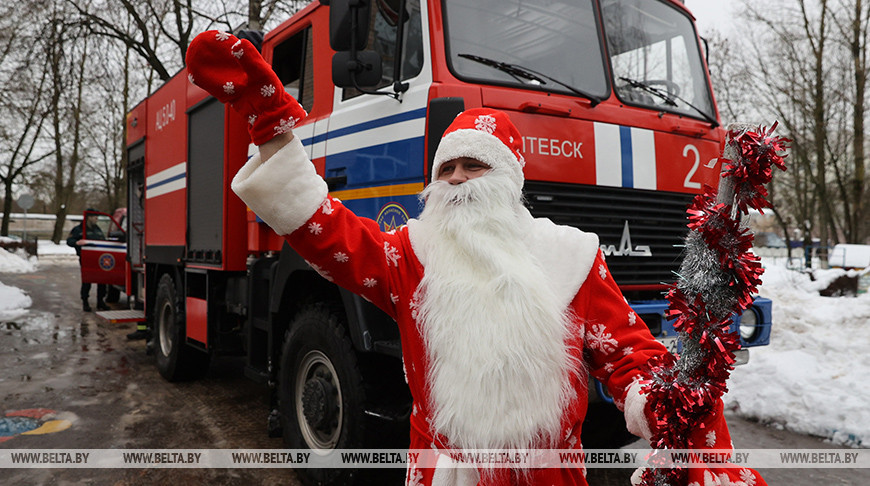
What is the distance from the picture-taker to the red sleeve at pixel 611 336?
1.54 meters

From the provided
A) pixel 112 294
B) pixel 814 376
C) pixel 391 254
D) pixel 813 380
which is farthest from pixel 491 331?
pixel 112 294

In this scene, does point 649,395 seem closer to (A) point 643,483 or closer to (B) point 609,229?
(A) point 643,483

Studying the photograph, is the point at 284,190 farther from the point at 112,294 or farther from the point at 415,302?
the point at 112,294

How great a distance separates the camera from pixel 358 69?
2.93 meters

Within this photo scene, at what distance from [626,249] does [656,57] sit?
52.5 inches

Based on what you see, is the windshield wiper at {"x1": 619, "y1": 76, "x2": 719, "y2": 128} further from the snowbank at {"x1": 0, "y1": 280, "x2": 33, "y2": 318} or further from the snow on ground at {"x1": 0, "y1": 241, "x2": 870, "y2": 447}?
the snowbank at {"x1": 0, "y1": 280, "x2": 33, "y2": 318}

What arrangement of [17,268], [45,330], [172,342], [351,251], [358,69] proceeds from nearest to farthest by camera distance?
[351,251]
[358,69]
[172,342]
[45,330]
[17,268]

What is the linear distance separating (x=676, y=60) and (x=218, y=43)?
332 centimetres

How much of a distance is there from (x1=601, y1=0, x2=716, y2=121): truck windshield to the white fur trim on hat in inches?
77.0

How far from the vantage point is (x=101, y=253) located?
9773mm

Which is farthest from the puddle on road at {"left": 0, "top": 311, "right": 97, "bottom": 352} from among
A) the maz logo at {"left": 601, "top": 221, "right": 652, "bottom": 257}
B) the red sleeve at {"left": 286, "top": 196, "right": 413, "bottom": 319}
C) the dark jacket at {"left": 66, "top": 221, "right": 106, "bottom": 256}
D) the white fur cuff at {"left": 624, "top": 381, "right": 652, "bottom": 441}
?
the white fur cuff at {"left": 624, "top": 381, "right": 652, "bottom": 441}

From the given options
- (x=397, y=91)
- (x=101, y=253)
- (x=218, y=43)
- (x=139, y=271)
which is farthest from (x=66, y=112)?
(x=218, y=43)

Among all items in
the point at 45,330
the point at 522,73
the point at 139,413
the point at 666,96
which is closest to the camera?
the point at 522,73

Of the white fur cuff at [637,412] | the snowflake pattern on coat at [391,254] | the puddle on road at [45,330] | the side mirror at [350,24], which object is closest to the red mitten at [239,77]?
the snowflake pattern on coat at [391,254]
